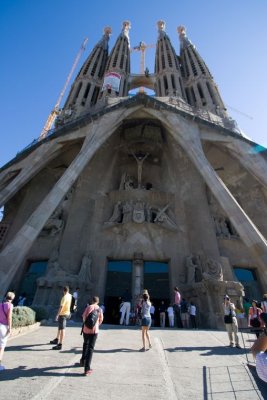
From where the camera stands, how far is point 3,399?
9.52 ft

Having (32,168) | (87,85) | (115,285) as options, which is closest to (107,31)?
(87,85)

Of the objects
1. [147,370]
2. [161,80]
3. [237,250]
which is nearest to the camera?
[147,370]

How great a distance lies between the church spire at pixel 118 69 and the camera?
3044cm

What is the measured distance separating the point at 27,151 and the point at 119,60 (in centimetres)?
3013

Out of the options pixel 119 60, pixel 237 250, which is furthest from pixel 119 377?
pixel 119 60

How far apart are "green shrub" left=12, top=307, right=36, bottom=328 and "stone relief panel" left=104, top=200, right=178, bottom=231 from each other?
1029 centimetres

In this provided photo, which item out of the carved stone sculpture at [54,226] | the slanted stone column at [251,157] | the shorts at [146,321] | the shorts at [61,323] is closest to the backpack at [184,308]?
the shorts at [146,321]

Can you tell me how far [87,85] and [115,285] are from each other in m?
30.2

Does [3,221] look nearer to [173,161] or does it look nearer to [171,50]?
[173,161]

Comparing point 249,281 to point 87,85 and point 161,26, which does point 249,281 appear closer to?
point 87,85

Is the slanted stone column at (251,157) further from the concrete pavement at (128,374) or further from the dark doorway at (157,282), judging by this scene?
the concrete pavement at (128,374)

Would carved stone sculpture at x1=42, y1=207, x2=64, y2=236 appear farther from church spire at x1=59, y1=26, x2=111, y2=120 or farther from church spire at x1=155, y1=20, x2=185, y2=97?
church spire at x1=155, y1=20, x2=185, y2=97

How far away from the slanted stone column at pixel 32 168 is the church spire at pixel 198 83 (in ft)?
68.1

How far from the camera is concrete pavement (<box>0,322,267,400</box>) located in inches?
127
